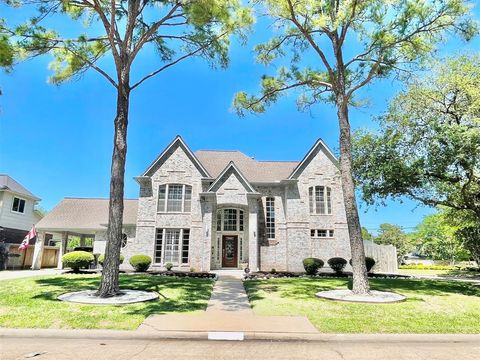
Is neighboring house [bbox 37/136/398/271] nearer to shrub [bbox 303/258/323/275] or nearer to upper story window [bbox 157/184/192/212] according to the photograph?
upper story window [bbox 157/184/192/212]

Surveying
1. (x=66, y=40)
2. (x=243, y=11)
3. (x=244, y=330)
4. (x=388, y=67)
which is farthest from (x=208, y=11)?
(x=244, y=330)

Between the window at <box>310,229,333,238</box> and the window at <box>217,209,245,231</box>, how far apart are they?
4.87 meters

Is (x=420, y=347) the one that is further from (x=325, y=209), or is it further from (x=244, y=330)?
(x=325, y=209)

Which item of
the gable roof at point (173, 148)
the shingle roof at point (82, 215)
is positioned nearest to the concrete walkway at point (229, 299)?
the gable roof at point (173, 148)

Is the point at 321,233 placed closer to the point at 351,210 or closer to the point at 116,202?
the point at 351,210

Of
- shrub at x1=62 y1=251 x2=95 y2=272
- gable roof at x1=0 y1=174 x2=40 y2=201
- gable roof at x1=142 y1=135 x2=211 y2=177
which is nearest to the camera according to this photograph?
shrub at x1=62 y1=251 x2=95 y2=272

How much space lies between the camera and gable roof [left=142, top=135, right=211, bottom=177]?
23562mm

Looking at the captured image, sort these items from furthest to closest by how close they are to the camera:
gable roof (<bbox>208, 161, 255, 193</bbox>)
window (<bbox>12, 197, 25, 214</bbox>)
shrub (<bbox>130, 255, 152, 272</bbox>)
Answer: window (<bbox>12, 197, 25, 214</bbox>)
gable roof (<bbox>208, 161, 255, 193</bbox>)
shrub (<bbox>130, 255, 152, 272</bbox>)

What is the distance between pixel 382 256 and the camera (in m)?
25.5

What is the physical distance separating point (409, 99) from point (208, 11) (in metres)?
9.12

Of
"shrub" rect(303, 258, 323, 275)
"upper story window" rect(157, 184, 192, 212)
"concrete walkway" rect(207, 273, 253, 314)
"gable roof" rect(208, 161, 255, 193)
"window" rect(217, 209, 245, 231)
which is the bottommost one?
"concrete walkway" rect(207, 273, 253, 314)

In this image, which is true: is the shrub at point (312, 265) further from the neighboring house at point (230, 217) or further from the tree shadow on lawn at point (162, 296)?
the tree shadow on lawn at point (162, 296)

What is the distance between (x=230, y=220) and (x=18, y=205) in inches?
692

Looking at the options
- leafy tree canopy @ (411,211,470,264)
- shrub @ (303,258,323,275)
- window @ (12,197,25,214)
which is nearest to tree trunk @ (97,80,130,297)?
shrub @ (303,258,323,275)
